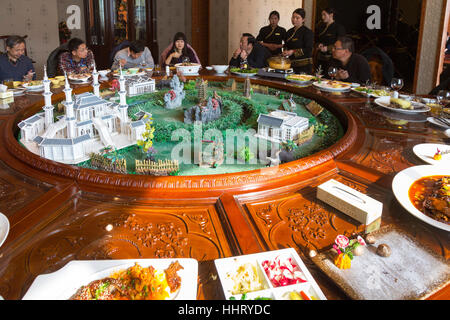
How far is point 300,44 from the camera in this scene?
508 cm

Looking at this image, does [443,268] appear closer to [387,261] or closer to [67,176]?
[387,261]

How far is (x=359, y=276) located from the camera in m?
0.96

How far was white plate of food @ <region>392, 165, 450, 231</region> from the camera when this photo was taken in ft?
3.86

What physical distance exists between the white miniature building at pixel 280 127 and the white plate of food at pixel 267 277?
1.24 meters

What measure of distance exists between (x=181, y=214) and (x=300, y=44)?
4.47 metres

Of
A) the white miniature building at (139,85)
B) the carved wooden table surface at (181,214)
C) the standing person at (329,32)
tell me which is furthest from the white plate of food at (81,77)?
the standing person at (329,32)

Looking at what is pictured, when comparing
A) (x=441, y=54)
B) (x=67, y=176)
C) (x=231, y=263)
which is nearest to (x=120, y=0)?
(x=441, y=54)

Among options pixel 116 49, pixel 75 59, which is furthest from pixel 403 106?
pixel 116 49

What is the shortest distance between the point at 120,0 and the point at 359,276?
24.4ft

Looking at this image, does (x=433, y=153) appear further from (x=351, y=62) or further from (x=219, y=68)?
(x=219, y=68)

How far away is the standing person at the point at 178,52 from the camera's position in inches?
179

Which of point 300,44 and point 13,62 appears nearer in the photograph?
point 13,62

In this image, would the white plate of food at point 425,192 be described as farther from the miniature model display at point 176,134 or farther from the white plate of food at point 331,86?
the white plate of food at point 331,86

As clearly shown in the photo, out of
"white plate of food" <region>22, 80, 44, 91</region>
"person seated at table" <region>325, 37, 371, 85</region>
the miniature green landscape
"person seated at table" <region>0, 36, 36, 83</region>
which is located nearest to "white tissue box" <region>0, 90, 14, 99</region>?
"white plate of food" <region>22, 80, 44, 91</region>
